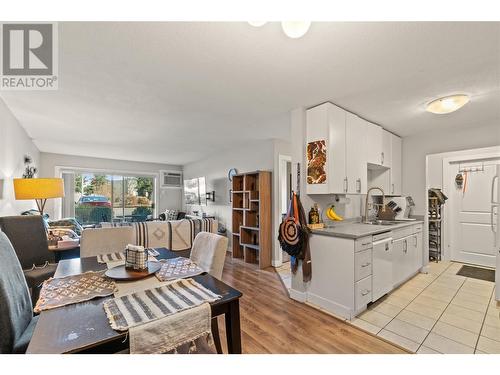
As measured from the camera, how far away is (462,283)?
121 inches

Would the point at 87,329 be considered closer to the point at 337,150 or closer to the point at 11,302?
the point at 11,302

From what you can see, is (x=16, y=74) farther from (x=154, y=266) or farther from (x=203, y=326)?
(x=203, y=326)

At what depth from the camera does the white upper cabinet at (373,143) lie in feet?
10.0

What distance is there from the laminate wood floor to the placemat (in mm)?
772

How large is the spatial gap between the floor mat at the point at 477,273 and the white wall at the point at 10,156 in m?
6.16

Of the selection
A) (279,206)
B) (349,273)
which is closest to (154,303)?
(349,273)

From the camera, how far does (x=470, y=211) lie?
155 inches

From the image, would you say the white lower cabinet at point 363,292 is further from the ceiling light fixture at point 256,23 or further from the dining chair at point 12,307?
the dining chair at point 12,307

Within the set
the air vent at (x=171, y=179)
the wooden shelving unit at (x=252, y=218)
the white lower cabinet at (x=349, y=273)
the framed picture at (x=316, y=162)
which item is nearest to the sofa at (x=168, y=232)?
the wooden shelving unit at (x=252, y=218)

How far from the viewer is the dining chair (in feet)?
3.15

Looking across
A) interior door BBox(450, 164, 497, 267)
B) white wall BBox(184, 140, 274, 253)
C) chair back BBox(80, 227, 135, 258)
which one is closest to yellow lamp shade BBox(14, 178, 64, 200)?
chair back BBox(80, 227, 135, 258)

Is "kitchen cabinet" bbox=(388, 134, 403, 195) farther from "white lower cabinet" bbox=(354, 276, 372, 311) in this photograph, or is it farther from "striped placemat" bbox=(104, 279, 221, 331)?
"striped placemat" bbox=(104, 279, 221, 331)
